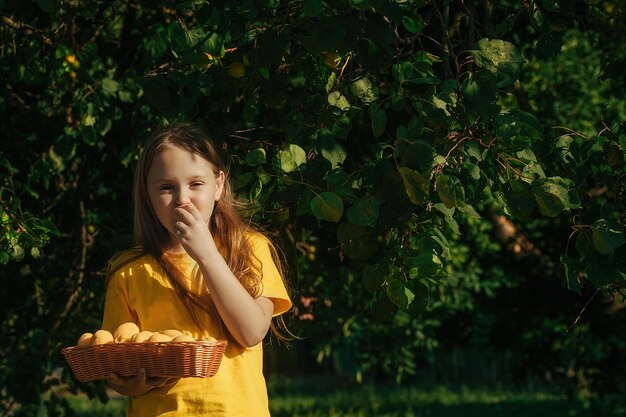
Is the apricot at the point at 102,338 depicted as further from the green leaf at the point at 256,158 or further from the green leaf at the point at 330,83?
the green leaf at the point at 330,83

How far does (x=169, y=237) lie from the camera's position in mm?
2793

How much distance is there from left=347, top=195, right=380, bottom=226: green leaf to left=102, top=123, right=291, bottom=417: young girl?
9.6 inches

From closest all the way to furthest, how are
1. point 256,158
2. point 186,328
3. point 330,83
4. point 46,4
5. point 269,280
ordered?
point 186,328, point 269,280, point 256,158, point 330,83, point 46,4

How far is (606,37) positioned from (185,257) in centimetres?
686

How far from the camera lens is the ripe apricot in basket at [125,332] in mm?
2553

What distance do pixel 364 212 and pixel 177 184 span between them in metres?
0.51

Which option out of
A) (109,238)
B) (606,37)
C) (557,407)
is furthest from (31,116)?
(557,407)

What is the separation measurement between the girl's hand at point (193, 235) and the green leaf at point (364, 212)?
46 centimetres

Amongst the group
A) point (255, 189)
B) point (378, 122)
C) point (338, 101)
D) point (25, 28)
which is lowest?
point (255, 189)

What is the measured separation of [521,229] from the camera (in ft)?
21.8

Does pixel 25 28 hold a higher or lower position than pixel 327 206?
higher

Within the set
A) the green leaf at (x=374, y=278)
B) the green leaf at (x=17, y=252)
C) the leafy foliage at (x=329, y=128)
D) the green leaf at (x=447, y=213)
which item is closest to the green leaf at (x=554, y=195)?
the leafy foliage at (x=329, y=128)

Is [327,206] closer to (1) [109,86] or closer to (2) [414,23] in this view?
(2) [414,23]

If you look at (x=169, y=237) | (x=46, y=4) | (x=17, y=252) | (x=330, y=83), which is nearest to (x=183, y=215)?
(x=169, y=237)
